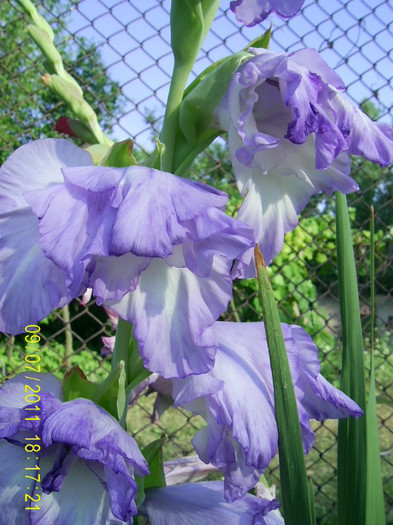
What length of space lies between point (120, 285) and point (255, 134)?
158 mm

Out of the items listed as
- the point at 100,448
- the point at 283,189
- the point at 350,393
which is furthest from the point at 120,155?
the point at 350,393

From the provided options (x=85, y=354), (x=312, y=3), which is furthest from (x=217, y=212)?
(x=85, y=354)

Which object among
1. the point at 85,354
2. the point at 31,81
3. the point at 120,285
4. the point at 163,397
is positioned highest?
the point at 31,81

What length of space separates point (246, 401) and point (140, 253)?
200 millimetres

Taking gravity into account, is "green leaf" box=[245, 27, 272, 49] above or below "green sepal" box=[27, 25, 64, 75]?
below

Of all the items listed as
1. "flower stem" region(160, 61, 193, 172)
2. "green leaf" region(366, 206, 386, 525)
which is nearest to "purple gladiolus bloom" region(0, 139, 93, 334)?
"flower stem" region(160, 61, 193, 172)

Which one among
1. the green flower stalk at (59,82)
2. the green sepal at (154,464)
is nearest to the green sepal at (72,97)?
the green flower stalk at (59,82)

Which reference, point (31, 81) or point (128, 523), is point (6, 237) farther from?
point (31, 81)

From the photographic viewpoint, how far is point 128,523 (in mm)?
524

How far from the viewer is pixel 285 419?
483 mm

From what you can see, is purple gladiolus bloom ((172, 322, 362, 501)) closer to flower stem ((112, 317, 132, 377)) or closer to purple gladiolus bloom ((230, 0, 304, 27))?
flower stem ((112, 317, 132, 377))

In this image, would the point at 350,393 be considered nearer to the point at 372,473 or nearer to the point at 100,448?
the point at 372,473

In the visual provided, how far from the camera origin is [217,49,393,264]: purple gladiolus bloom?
463 mm

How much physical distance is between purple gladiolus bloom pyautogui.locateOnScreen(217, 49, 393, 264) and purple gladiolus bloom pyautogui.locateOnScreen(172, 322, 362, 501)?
4.7 inches
